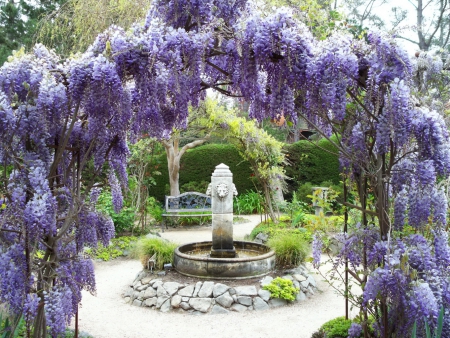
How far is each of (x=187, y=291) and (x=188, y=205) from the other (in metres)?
5.72

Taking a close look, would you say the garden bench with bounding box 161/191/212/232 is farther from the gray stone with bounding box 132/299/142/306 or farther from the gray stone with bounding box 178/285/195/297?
the gray stone with bounding box 178/285/195/297

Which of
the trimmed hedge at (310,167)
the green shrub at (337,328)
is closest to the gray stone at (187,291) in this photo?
the green shrub at (337,328)

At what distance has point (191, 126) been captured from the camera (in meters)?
11.4

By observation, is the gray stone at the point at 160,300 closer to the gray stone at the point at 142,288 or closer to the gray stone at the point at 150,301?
the gray stone at the point at 150,301

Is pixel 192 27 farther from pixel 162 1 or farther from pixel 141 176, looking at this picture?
pixel 141 176

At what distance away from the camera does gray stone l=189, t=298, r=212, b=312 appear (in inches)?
202

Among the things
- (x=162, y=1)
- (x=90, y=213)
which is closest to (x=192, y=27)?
(x=162, y=1)

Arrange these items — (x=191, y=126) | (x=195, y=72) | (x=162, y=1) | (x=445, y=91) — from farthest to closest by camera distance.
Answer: (x=191, y=126) < (x=445, y=91) < (x=162, y=1) < (x=195, y=72)

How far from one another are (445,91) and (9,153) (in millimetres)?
4270

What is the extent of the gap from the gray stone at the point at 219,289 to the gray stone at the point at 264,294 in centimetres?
42

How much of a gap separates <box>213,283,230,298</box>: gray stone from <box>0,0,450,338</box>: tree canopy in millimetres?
2632

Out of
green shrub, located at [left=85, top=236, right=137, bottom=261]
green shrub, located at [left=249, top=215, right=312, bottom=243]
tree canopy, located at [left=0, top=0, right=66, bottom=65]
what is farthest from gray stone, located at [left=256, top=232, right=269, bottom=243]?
tree canopy, located at [left=0, top=0, right=66, bottom=65]

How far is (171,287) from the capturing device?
5426 mm

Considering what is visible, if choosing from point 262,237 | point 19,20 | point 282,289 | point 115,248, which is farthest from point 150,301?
point 19,20
